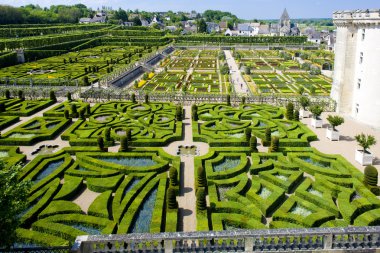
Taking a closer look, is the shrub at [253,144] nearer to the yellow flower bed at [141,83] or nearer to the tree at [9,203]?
the tree at [9,203]

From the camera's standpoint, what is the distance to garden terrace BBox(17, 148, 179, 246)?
17391 mm

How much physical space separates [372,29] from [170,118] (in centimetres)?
2221

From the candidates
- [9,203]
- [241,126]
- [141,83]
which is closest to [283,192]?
[241,126]

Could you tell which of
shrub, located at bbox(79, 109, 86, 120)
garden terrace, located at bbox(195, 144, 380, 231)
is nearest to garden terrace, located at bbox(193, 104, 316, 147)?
garden terrace, located at bbox(195, 144, 380, 231)

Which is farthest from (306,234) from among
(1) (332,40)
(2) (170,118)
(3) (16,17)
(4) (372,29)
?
(3) (16,17)

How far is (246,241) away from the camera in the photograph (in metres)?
13.4

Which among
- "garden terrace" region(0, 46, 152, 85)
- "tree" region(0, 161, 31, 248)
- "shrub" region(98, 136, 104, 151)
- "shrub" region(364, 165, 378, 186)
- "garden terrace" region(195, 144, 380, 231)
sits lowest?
"garden terrace" region(195, 144, 380, 231)

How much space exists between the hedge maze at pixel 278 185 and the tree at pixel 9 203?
9.03 metres

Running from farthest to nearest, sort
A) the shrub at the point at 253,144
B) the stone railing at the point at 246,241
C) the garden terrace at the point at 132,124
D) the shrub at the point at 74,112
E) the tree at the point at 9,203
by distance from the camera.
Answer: the shrub at the point at 74,112
the garden terrace at the point at 132,124
the shrub at the point at 253,144
the stone railing at the point at 246,241
the tree at the point at 9,203

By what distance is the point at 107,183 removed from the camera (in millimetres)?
22047

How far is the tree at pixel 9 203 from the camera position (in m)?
11.5

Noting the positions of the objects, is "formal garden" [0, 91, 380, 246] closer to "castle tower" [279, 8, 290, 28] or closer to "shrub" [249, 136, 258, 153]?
"shrub" [249, 136, 258, 153]

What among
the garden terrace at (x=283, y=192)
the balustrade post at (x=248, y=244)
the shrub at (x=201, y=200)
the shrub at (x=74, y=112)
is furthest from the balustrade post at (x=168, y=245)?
the shrub at (x=74, y=112)

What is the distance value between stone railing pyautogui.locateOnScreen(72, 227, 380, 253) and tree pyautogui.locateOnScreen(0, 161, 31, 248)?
253 centimetres
